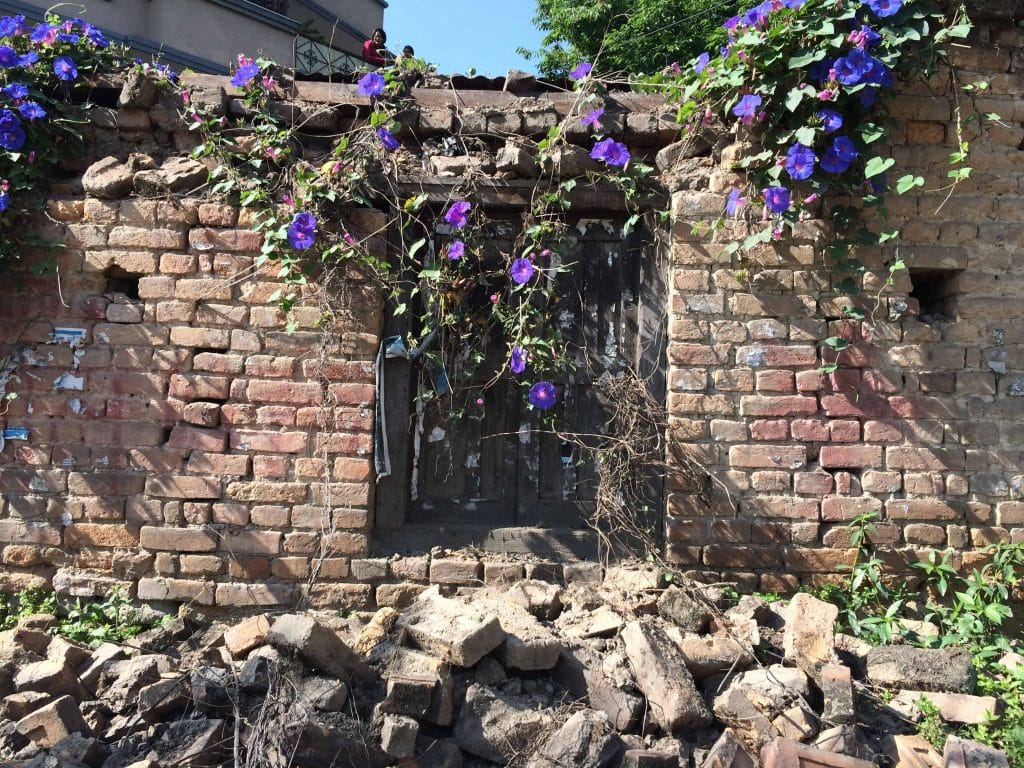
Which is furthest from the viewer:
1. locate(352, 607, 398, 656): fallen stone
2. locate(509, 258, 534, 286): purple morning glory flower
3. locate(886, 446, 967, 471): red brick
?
locate(509, 258, 534, 286): purple morning glory flower

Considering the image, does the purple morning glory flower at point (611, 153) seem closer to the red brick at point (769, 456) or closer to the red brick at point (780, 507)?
the red brick at point (769, 456)

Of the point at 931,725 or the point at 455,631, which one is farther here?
the point at 455,631

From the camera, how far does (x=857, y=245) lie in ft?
11.2

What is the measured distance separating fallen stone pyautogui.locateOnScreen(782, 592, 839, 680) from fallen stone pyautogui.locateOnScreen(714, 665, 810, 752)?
0.28ft

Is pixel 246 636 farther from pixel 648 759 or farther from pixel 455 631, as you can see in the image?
pixel 648 759

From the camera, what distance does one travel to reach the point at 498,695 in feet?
8.91

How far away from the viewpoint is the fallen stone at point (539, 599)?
3.26 meters

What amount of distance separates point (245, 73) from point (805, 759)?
371 centimetres

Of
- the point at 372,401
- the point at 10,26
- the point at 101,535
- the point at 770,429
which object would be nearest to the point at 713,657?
the point at 770,429

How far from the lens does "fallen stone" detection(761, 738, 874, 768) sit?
2424 mm

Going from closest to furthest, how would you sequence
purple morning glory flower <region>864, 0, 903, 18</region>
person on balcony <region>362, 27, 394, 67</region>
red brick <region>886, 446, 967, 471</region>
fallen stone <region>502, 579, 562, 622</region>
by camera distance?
purple morning glory flower <region>864, 0, 903, 18</region>, fallen stone <region>502, 579, 562, 622</region>, red brick <region>886, 446, 967, 471</region>, person on balcony <region>362, 27, 394, 67</region>

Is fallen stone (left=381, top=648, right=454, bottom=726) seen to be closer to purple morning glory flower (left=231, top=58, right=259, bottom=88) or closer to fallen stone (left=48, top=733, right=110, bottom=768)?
fallen stone (left=48, top=733, right=110, bottom=768)

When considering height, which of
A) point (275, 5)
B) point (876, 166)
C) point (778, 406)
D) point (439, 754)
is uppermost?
point (275, 5)

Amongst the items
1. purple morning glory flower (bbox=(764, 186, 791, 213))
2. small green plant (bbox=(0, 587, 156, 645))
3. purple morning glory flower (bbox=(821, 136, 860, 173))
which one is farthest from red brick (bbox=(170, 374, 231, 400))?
purple morning glory flower (bbox=(821, 136, 860, 173))
